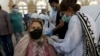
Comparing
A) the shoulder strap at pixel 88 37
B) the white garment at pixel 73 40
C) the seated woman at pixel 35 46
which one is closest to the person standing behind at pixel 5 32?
the seated woman at pixel 35 46

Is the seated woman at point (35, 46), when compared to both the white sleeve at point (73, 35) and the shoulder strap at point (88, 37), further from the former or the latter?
the shoulder strap at point (88, 37)

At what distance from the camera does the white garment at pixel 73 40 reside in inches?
125

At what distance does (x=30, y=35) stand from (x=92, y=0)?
2754cm

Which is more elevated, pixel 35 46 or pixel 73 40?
pixel 73 40

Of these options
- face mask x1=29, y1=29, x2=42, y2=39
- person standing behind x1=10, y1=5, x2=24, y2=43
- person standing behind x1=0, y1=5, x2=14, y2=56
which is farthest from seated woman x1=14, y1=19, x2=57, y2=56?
person standing behind x1=10, y1=5, x2=24, y2=43

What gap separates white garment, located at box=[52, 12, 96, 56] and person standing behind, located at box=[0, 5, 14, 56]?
3.91 meters

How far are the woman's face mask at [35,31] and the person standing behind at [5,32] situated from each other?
3570 mm

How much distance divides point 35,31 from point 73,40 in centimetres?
49

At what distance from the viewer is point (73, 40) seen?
3.18m

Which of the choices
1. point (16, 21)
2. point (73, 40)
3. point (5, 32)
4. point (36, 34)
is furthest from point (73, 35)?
point (16, 21)

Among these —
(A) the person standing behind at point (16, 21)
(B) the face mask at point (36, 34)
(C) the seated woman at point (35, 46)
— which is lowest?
(A) the person standing behind at point (16, 21)

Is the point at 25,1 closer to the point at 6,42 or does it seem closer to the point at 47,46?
the point at 6,42

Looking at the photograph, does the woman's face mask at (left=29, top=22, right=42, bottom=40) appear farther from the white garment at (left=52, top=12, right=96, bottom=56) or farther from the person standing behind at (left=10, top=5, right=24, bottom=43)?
the person standing behind at (left=10, top=5, right=24, bottom=43)

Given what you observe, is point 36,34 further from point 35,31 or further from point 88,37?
point 88,37
